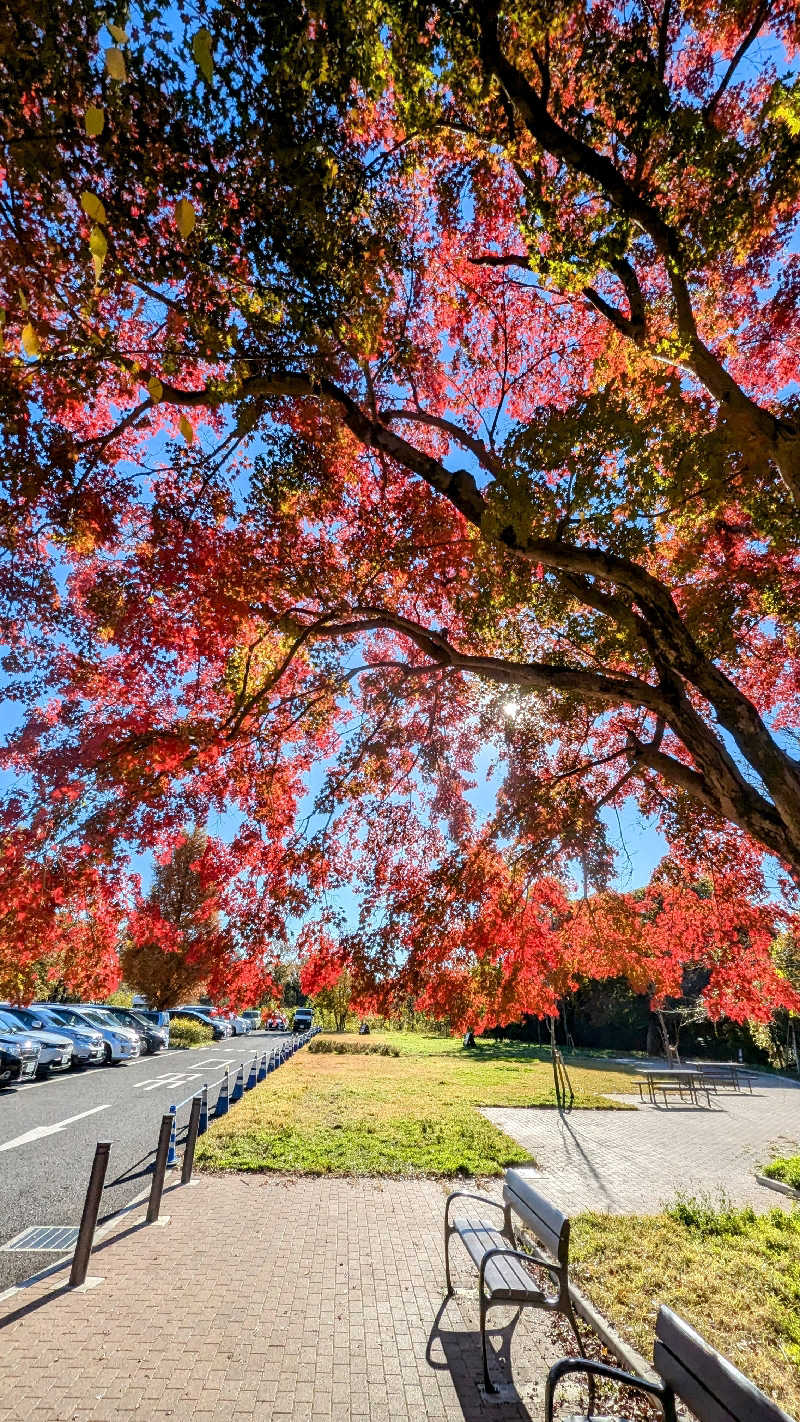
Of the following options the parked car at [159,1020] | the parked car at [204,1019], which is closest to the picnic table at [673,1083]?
the parked car at [159,1020]

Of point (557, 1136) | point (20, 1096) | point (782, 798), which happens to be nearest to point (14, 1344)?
point (782, 798)

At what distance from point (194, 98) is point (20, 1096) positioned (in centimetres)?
1620

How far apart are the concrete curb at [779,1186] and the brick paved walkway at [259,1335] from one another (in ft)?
18.9

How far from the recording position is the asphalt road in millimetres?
6414

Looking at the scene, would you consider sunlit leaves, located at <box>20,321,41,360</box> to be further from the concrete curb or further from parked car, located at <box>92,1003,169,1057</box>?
parked car, located at <box>92,1003,169,1057</box>

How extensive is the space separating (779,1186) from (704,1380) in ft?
29.0

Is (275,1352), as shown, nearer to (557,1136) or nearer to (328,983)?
(328,983)

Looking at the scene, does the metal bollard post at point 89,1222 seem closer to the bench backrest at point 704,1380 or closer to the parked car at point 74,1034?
the bench backrest at point 704,1380

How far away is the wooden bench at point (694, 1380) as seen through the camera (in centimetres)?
225

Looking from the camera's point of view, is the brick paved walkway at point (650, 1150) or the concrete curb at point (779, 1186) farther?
the concrete curb at point (779, 1186)

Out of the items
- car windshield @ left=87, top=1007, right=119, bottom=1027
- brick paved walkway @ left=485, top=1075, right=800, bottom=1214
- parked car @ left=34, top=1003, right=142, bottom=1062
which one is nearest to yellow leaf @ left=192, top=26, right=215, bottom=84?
brick paved walkway @ left=485, top=1075, right=800, bottom=1214

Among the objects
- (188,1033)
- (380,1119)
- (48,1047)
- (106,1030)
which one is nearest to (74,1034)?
(106,1030)

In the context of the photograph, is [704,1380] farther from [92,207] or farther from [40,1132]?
[40,1132]

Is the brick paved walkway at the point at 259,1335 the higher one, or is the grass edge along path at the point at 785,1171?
the brick paved walkway at the point at 259,1335
